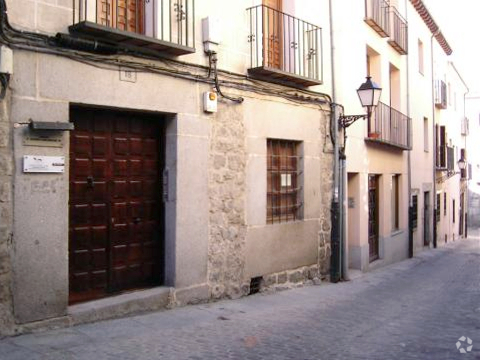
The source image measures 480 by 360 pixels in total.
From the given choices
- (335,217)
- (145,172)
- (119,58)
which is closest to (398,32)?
(335,217)

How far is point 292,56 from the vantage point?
29.5 ft

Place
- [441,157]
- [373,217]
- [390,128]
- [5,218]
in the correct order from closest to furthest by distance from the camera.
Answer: [5,218]
[373,217]
[390,128]
[441,157]

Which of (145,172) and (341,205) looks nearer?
(145,172)

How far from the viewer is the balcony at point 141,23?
560 cm

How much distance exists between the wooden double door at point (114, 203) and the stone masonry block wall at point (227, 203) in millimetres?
725

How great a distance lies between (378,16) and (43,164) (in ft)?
31.8

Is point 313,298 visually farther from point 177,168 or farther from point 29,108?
point 29,108

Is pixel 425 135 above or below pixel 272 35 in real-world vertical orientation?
below

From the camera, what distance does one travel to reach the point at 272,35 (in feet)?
28.7

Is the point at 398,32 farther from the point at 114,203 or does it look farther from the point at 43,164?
the point at 43,164

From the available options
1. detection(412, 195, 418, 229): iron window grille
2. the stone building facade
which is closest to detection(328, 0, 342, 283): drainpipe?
the stone building facade

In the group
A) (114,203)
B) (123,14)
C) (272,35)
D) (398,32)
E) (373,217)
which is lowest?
(373,217)

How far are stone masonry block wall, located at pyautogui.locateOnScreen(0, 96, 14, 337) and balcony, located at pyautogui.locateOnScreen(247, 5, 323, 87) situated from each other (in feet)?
12.3

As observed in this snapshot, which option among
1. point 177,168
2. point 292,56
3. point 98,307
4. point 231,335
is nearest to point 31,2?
point 177,168
